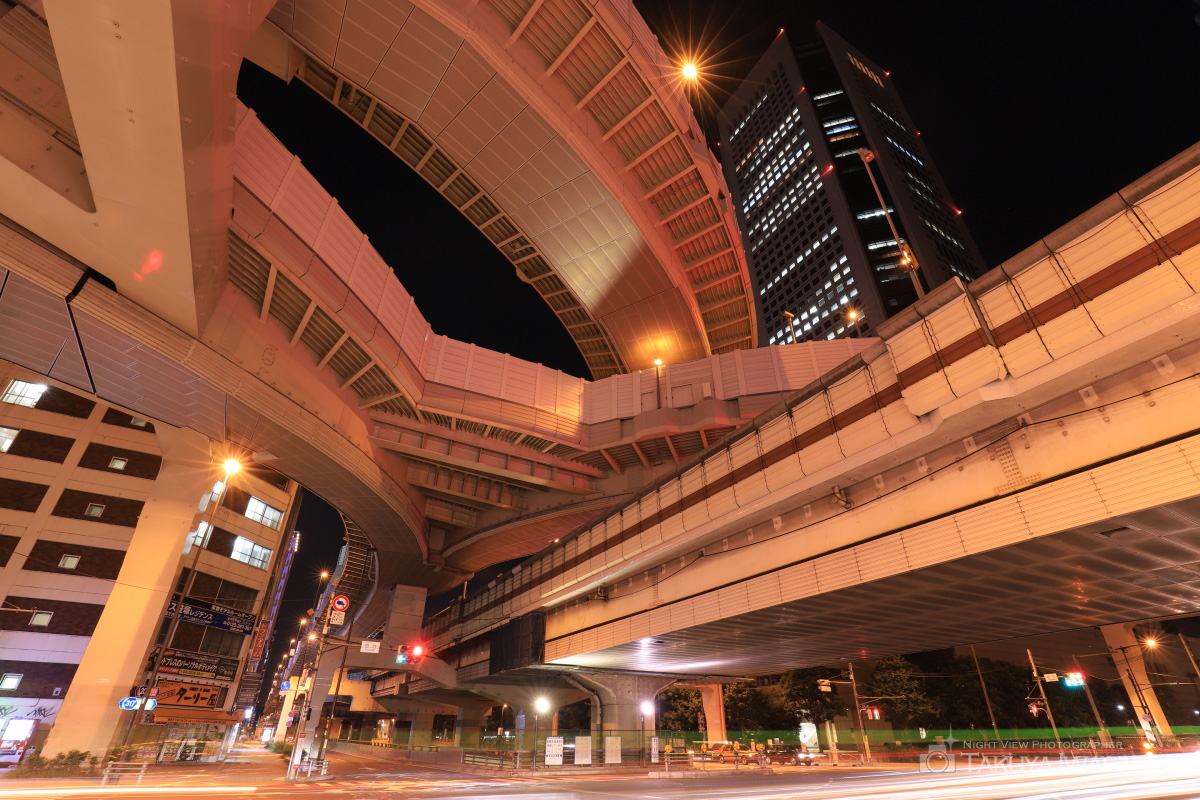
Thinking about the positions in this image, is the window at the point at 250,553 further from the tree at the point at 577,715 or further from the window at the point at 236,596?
the tree at the point at 577,715

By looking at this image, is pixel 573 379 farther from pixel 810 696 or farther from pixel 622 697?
pixel 810 696

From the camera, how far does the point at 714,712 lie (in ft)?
127

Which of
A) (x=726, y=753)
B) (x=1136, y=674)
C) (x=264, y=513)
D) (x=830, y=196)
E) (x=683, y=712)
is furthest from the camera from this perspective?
(x=830, y=196)

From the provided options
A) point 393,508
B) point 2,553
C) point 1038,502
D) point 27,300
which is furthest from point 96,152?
point 2,553

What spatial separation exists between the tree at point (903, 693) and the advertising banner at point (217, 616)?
158 ft

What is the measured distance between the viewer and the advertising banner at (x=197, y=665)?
33.3m

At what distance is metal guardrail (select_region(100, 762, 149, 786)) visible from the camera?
1923 centimetres

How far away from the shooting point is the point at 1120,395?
10297 millimetres

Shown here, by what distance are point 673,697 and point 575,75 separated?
186ft

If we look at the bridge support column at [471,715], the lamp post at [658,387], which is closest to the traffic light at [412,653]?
the lamp post at [658,387]

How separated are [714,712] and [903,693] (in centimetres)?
1617

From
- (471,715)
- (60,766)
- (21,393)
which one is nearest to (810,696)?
(471,715)

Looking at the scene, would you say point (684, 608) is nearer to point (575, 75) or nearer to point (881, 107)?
point (575, 75)

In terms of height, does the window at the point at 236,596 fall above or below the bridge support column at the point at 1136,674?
above
